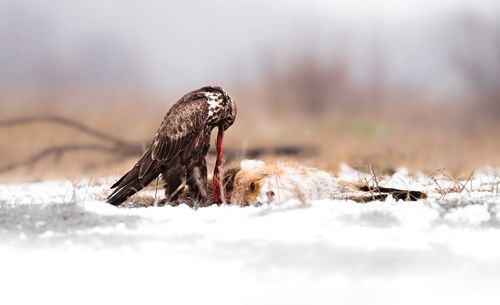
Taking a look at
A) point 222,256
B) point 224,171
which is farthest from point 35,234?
point 224,171

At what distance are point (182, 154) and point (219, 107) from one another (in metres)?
0.37

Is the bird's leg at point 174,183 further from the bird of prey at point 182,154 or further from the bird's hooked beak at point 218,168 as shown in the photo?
the bird's hooked beak at point 218,168

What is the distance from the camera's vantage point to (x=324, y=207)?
3902 mm

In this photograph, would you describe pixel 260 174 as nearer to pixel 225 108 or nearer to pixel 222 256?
pixel 225 108

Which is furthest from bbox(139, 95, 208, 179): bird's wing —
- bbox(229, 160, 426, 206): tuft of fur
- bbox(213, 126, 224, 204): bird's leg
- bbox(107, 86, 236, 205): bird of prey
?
bbox(229, 160, 426, 206): tuft of fur

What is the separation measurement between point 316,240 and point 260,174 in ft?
4.86

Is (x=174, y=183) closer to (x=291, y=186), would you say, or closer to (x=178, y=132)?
(x=178, y=132)

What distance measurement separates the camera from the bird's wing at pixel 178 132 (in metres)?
4.85

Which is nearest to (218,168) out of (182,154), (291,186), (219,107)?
(182,154)

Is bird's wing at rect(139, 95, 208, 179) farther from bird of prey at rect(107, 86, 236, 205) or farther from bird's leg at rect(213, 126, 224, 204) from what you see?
bird's leg at rect(213, 126, 224, 204)

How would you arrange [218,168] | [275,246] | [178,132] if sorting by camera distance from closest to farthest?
1. [275,246]
2. [178,132]
3. [218,168]

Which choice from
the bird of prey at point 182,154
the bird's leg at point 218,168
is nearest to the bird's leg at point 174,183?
the bird of prey at point 182,154

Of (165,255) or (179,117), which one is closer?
(165,255)

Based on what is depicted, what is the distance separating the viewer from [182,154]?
486 cm
